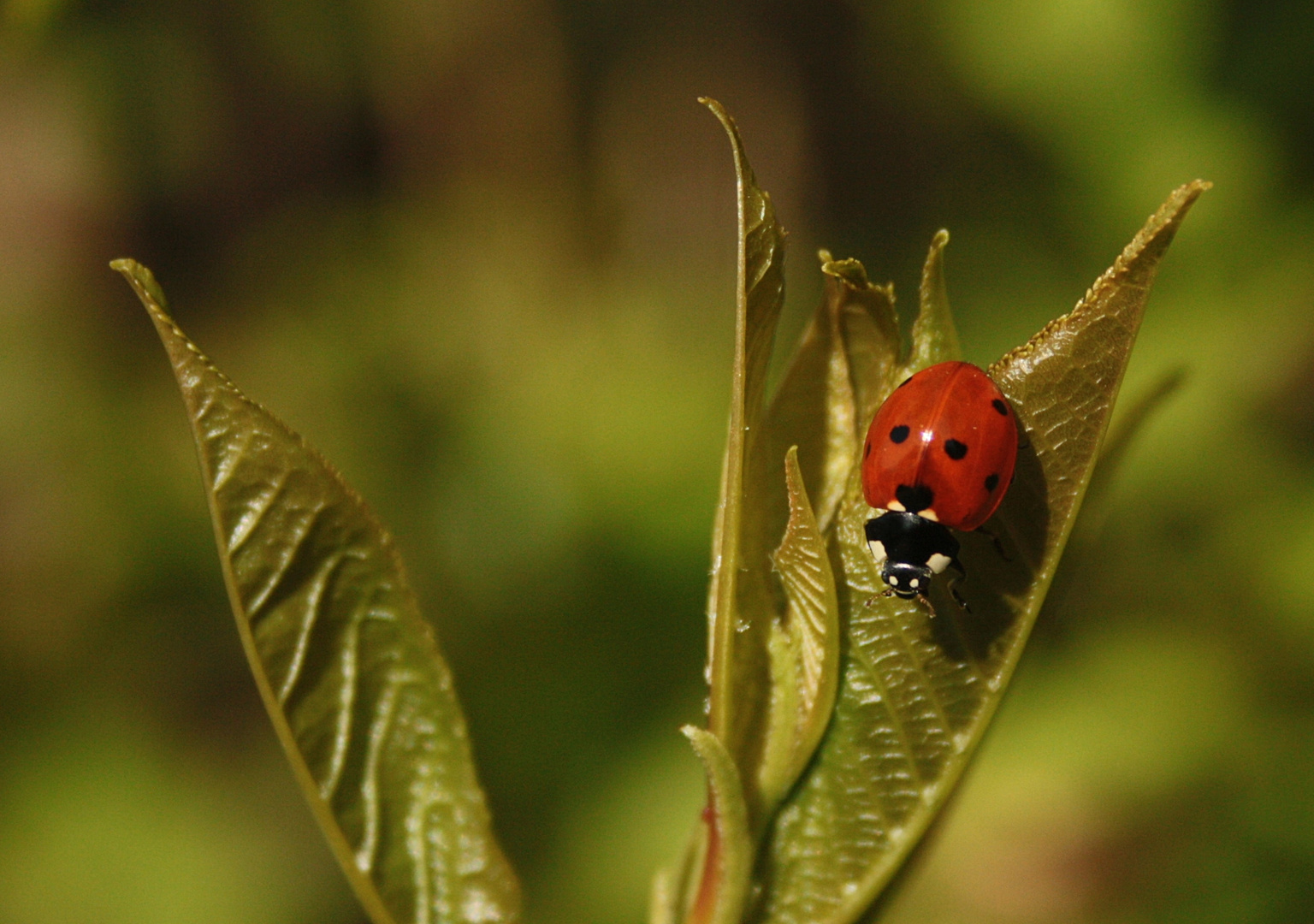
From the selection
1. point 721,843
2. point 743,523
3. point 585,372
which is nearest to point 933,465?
point 743,523

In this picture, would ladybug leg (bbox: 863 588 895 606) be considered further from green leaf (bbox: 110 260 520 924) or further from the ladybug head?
green leaf (bbox: 110 260 520 924)

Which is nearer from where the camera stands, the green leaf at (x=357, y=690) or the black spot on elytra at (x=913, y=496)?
the green leaf at (x=357, y=690)

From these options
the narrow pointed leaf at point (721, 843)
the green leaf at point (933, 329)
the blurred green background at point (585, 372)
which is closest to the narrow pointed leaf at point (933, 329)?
the green leaf at point (933, 329)

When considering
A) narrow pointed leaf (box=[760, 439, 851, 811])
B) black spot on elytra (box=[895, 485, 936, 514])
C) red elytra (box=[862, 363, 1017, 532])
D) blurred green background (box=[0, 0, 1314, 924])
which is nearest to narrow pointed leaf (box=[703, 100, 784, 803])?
narrow pointed leaf (box=[760, 439, 851, 811])

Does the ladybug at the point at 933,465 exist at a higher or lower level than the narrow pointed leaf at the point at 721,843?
higher

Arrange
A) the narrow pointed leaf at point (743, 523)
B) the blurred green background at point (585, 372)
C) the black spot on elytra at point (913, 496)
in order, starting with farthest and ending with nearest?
the blurred green background at point (585, 372) < the black spot on elytra at point (913, 496) < the narrow pointed leaf at point (743, 523)

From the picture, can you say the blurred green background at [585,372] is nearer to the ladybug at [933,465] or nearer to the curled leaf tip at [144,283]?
the ladybug at [933,465]

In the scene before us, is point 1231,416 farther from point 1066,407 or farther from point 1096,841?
point 1066,407

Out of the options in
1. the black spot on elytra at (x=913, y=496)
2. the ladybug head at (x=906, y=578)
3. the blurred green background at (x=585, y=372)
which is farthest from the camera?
the blurred green background at (x=585, y=372)
